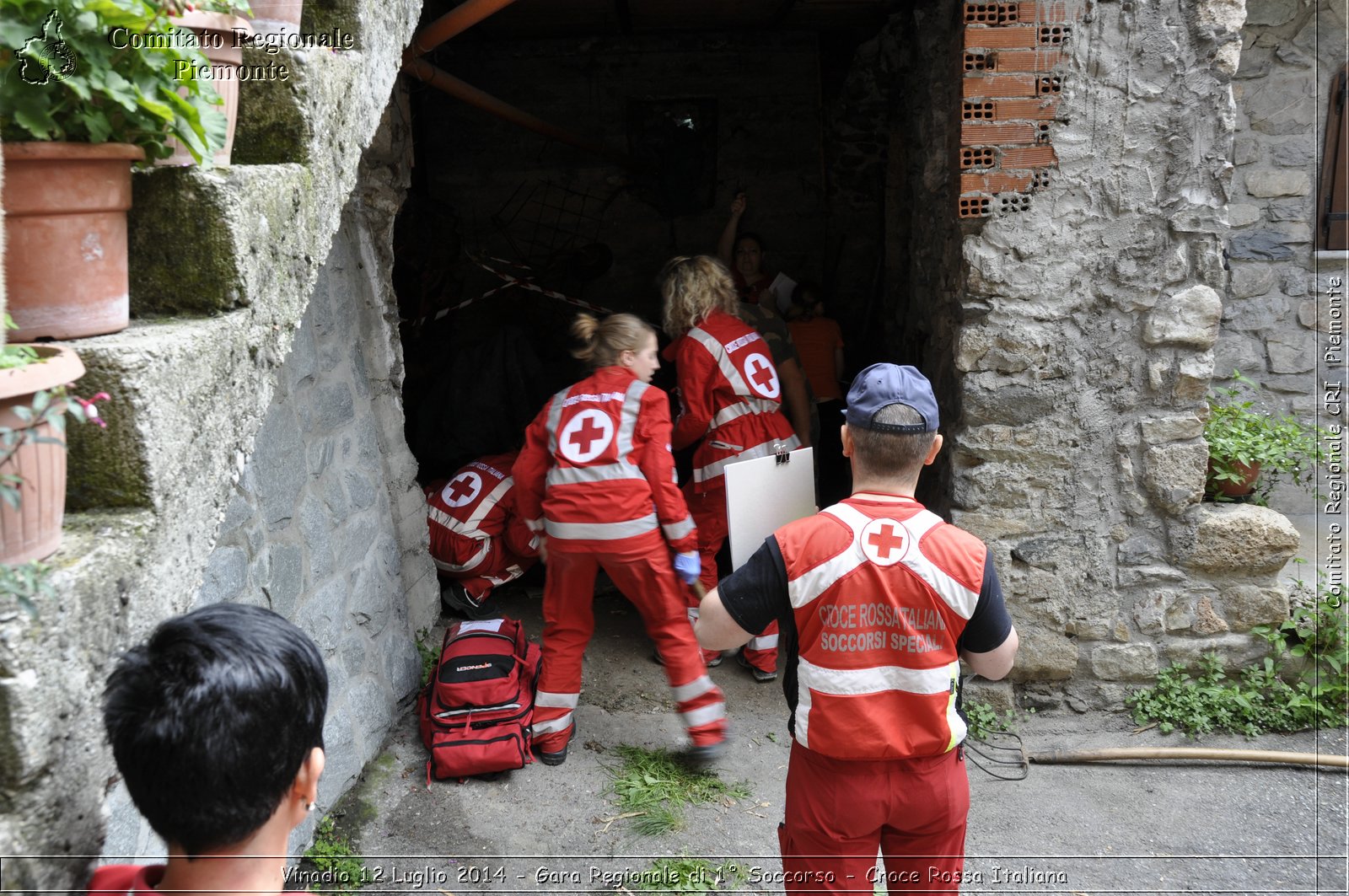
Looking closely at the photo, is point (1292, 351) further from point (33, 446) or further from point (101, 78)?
point (33, 446)

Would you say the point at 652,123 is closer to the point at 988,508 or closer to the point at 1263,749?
the point at 988,508

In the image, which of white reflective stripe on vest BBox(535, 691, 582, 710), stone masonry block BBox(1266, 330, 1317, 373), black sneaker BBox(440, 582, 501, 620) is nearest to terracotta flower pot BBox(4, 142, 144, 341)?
white reflective stripe on vest BBox(535, 691, 582, 710)

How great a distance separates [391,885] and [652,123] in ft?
18.3

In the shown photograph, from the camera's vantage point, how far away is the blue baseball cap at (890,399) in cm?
211

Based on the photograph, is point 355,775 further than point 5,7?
Yes

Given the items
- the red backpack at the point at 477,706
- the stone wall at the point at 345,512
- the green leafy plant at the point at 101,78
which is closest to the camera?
the green leafy plant at the point at 101,78

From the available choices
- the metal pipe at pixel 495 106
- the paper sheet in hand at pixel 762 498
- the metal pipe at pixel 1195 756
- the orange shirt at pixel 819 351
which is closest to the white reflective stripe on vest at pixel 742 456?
the orange shirt at pixel 819 351

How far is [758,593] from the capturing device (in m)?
2.09

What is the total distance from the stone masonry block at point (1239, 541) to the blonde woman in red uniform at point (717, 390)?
175cm

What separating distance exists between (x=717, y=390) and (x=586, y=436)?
946 millimetres

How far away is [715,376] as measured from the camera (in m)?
4.27

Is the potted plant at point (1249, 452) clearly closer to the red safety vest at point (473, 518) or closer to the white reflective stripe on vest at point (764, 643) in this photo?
the white reflective stripe on vest at point (764, 643)

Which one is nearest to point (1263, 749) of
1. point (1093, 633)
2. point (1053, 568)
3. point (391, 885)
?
point (1093, 633)

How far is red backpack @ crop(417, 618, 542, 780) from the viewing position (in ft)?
11.3
